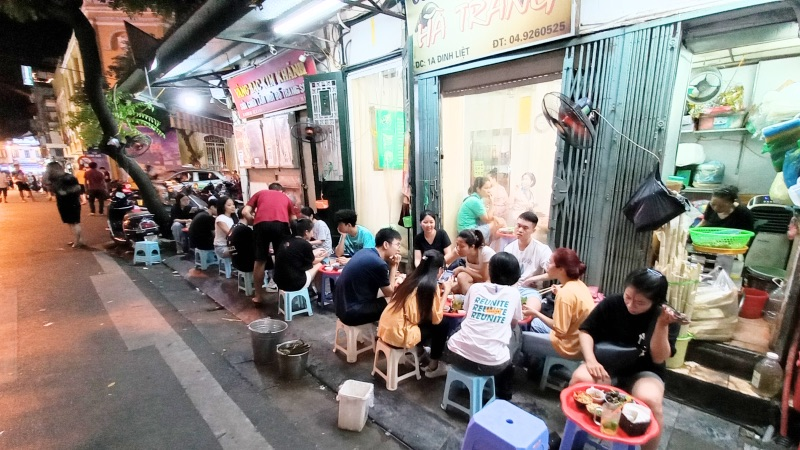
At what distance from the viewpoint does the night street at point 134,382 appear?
3072 mm

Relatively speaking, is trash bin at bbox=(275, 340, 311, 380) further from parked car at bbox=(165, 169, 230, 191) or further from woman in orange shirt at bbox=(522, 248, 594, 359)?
parked car at bbox=(165, 169, 230, 191)

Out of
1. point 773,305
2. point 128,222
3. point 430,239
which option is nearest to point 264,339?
point 430,239

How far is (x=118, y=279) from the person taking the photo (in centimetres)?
737

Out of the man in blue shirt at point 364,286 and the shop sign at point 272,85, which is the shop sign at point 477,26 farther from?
the shop sign at point 272,85

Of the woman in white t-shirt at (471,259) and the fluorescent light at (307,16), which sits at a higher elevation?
the fluorescent light at (307,16)

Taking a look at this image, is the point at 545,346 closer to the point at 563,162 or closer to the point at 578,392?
the point at 578,392

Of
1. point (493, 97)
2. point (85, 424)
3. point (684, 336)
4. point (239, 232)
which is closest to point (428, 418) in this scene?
point (684, 336)

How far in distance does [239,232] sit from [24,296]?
415 centimetres

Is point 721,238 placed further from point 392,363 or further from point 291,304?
point 291,304

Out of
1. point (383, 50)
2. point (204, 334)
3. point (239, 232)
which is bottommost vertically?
point (204, 334)

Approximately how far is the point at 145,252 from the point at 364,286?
24.4ft

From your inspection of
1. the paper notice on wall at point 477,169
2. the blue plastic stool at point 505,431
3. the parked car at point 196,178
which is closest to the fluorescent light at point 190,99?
the parked car at point 196,178

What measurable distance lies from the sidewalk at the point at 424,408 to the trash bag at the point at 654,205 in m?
1.78

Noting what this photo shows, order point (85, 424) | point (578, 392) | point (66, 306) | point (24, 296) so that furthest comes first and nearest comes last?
point (24, 296) < point (66, 306) < point (85, 424) < point (578, 392)
